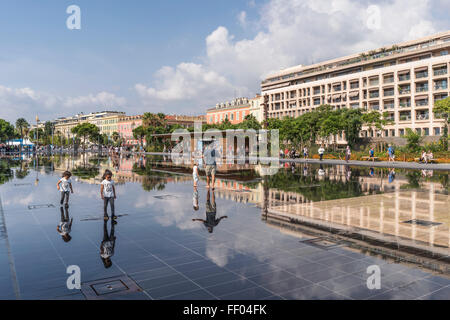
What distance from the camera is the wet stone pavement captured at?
454 cm

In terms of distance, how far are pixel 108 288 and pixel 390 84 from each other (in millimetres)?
62398

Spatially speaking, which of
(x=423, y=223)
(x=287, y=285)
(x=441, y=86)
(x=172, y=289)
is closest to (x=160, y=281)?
(x=172, y=289)

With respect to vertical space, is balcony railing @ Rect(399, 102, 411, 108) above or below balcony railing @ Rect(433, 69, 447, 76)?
below

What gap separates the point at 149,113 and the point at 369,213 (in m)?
70.7

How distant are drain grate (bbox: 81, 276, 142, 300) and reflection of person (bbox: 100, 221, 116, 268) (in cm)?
64

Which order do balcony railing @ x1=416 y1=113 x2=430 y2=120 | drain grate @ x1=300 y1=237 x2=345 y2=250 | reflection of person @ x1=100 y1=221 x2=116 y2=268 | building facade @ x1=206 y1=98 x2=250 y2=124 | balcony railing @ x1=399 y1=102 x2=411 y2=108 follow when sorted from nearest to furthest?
reflection of person @ x1=100 y1=221 x2=116 y2=268, drain grate @ x1=300 y1=237 x2=345 y2=250, balcony railing @ x1=416 y1=113 x2=430 y2=120, balcony railing @ x1=399 y1=102 x2=411 y2=108, building facade @ x1=206 y1=98 x2=250 y2=124

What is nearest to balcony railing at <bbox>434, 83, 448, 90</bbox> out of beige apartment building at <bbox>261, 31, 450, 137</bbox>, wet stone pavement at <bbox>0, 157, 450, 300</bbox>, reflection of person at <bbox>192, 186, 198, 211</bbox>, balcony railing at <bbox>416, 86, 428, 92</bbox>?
beige apartment building at <bbox>261, 31, 450, 137</bbox>

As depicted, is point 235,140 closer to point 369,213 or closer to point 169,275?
point 369,213

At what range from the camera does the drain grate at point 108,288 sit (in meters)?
4.43

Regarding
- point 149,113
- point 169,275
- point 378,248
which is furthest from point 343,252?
point 149,113

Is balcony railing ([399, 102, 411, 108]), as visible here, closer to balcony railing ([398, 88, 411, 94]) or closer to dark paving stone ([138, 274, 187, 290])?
balcony railing ([398, 88, 411, 94])

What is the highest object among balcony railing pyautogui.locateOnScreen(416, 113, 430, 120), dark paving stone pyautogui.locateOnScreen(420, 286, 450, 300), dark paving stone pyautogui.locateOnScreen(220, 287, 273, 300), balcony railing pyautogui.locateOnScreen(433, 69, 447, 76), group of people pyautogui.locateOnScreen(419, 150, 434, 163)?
balcony railing pyautogui.locateOnScreen(433, 69, 447, 76)

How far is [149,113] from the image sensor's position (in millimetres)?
76375

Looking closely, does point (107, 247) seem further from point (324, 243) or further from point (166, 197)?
point (166, 197)
